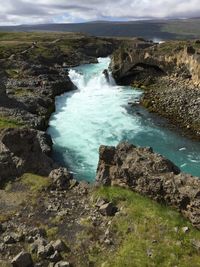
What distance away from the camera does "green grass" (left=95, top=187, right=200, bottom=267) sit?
21562mm

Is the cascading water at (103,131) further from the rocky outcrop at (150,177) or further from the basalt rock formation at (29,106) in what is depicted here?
the rocky outcrop at (150,177)

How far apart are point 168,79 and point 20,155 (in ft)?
202

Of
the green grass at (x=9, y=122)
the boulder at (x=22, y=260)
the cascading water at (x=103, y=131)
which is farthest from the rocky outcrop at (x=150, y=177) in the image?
the green grass at (x=9, y=122)

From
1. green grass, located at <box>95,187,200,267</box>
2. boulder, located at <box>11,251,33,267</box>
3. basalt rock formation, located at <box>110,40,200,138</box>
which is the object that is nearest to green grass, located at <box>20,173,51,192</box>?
green grass, located at <box>95,187,200,267</box>

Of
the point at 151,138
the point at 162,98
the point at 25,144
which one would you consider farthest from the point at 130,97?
the point at 25,144

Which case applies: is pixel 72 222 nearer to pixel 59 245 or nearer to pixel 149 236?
pixel 59 245

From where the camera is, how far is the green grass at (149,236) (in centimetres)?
2156

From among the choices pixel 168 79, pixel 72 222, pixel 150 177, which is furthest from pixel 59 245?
pixel 168 79

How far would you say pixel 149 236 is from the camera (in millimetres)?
23312

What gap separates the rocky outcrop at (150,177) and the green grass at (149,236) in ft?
2.24

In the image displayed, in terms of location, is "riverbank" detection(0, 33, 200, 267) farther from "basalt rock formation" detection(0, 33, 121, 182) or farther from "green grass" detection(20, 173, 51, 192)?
"basalt rock formation" detection(0, 33, 121, 182)

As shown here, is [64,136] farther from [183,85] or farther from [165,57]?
[165,57]

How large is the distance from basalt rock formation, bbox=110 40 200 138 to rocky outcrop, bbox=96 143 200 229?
29093 mm

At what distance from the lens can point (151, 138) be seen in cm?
5800
